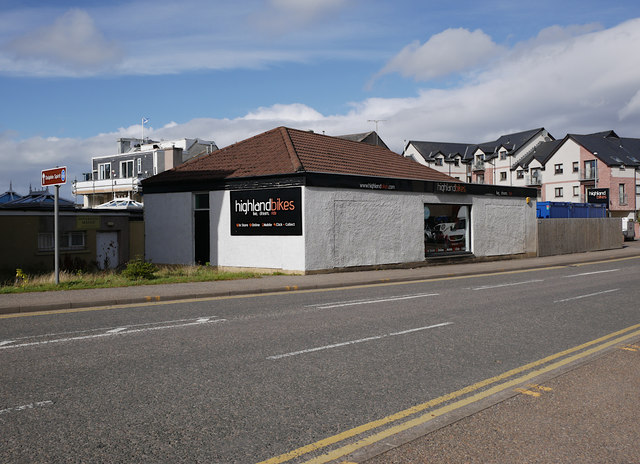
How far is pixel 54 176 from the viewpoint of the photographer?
567 inches

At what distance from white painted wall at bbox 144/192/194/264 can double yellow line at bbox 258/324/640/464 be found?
1781 cm

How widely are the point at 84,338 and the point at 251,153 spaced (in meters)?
16.2

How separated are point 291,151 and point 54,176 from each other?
9950 millimetres

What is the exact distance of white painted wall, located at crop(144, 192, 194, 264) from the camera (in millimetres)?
23297

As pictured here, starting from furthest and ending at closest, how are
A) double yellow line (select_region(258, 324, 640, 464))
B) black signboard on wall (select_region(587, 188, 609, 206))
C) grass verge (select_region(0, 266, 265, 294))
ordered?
black signboard on wall (select_region(587, 188, 609, 206)) < grass verge (select_region(0, 266, 265, 294)) < double yellow line (select_region(258, 324, 640, 464))

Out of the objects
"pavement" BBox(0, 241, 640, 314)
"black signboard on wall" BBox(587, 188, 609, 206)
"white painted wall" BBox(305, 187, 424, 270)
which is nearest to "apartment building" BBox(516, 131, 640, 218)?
"black signboard on wall" BBox(587, 188, 609, 206)

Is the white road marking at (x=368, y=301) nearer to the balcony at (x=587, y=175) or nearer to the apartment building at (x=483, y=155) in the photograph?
the balcony at (x=587, y=175)

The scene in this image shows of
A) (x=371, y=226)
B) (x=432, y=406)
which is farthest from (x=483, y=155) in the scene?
(x=432, y=406)

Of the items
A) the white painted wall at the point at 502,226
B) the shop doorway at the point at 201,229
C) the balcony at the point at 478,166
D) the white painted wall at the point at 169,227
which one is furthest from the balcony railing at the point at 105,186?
the balcony at the point at 478,166

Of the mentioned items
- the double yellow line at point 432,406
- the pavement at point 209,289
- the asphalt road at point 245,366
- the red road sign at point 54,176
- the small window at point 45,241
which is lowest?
the double yellow line at point 432,406

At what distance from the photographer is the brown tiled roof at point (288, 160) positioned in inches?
859

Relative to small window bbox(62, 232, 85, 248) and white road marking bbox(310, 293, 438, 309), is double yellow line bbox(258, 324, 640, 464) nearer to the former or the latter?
white road marking bbox(310, 293, 438, 309)

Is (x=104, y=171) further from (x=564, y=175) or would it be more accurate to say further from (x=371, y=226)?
(x=564, y=175)

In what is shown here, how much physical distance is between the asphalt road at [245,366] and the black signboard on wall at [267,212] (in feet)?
24.3
